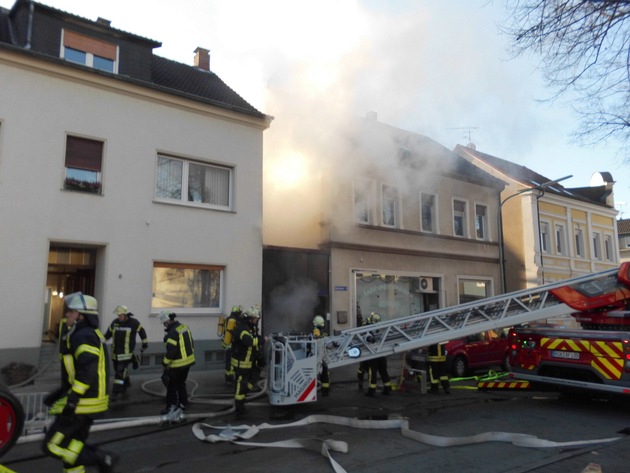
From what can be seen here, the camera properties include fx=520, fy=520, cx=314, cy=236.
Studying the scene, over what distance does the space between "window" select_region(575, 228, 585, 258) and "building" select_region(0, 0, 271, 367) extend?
60.8 feet

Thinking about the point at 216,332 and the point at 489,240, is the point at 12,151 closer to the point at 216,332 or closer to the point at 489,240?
the point at 216,332

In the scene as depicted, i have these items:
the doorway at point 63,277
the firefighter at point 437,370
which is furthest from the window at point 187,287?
the firefighter at point 437,370

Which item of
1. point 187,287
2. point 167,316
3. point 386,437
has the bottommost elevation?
point 386,437

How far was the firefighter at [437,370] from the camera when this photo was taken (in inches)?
382

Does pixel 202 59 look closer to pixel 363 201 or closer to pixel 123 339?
pixel 363 201

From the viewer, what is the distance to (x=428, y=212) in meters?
18.2

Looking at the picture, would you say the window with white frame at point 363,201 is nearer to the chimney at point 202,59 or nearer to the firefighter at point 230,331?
the chimney at point 202,59

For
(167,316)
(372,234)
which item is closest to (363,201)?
(372,234)

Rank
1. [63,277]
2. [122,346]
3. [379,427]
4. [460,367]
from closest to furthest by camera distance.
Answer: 1. [379,427]
2. [122,346]
3. [63,277]
4. [460,367]

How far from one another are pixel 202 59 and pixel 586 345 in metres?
12.9

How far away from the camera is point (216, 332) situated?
12.2 metres

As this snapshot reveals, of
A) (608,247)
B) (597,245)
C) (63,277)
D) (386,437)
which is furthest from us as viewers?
(608,247)

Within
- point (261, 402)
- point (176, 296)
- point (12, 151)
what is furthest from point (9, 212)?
point (261, 402)

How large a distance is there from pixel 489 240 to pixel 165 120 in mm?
13180
